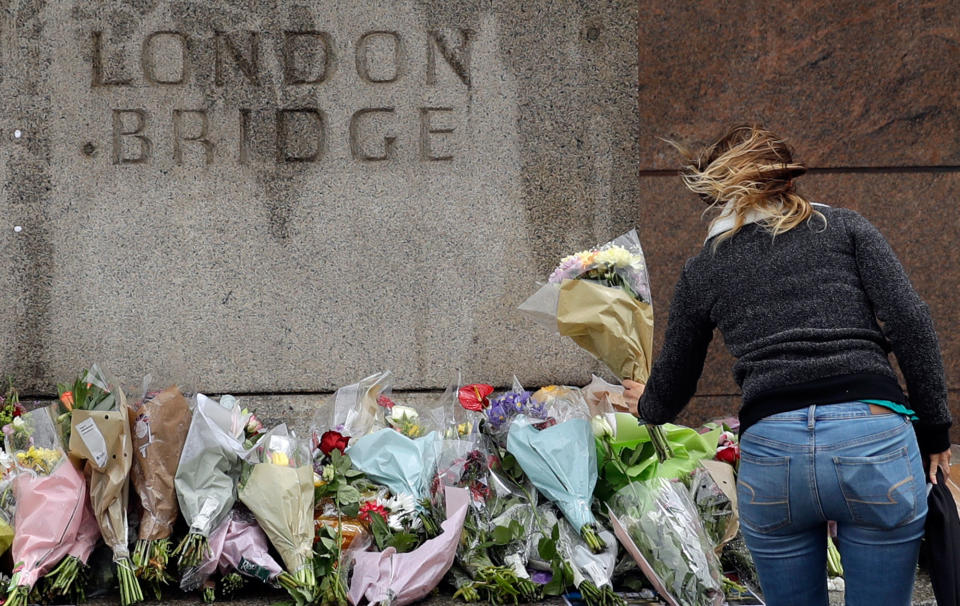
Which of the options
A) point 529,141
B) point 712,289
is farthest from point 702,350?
point 529,141

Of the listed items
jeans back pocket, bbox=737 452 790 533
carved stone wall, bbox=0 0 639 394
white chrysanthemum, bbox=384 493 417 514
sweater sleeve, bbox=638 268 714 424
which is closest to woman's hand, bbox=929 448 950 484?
jeans back pocket, bbox=737 452 790 533

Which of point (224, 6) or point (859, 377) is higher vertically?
point (224, 6)

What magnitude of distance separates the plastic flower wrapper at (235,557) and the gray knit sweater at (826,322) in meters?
1.66

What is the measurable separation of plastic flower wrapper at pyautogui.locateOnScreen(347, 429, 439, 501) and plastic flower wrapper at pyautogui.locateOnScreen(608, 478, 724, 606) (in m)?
0.72

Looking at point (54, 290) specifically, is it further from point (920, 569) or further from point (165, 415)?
point (920, 569)

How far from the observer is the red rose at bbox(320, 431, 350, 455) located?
3.59 meters

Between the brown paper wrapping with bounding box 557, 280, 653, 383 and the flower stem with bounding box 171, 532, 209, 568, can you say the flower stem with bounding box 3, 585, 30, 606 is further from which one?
the brown paper wrapping with bounding box 557, 280, 653, 383

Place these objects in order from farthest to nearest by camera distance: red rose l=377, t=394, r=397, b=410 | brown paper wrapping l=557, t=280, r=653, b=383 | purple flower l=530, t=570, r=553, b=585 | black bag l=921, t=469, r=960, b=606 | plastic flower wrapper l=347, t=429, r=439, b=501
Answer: red rose l=377, t=394, r=397, b=410, plastic flower wrapper l=347, t=429, r=439, b=501, purple flower l=530, t=570, r=553, b=585, brown paper wrapping l=557, t=280, r=653, b=383, black bag l=921, t=469, r=960, b=606

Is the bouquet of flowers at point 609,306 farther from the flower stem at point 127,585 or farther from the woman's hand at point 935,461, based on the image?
the flower stem at point 127,585

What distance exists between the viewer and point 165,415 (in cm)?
→ 323

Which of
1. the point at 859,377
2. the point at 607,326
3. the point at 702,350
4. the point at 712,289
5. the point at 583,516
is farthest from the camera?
the point at 583,516

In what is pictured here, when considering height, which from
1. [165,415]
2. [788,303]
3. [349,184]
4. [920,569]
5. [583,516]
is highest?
[349,184]

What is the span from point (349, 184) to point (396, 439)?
1459mm

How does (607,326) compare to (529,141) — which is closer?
(607,326)
